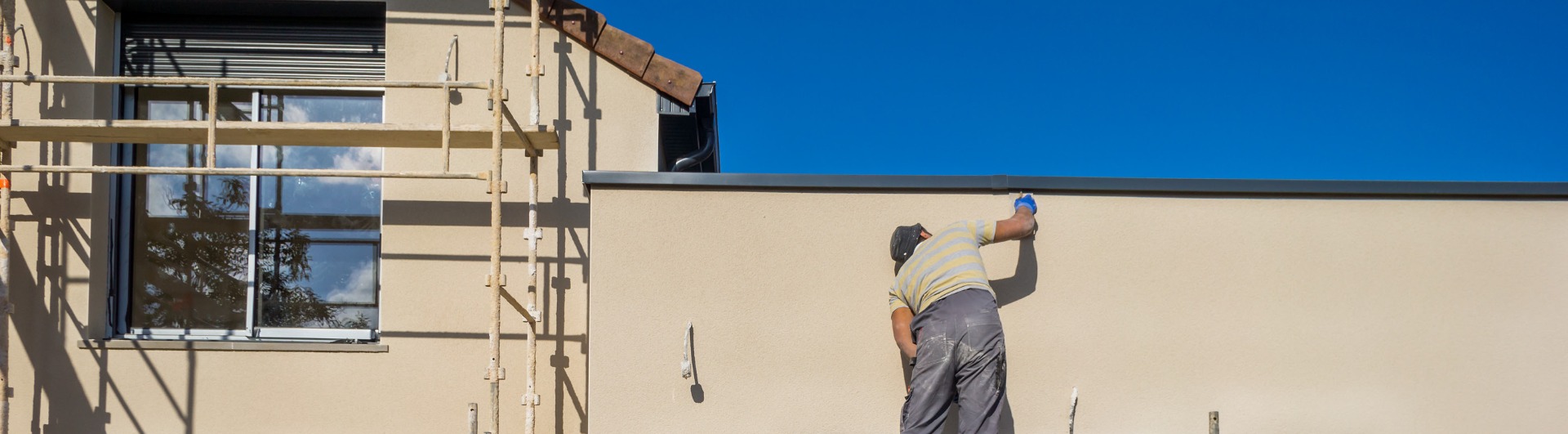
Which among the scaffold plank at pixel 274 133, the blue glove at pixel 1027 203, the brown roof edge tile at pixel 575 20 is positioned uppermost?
the brown roof edge tile at pixel 575 20

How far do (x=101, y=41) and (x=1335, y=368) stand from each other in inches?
242

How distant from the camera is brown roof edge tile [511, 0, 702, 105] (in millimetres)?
5082

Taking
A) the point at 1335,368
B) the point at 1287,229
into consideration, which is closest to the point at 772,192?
the point at 1287,229

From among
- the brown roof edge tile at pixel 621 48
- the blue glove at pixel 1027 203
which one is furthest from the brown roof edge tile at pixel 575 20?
the blue glove at pixel 1027 203

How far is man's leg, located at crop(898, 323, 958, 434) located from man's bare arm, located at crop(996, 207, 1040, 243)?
51cm

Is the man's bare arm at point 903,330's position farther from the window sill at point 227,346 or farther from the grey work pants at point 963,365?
the window sill at point 227,346

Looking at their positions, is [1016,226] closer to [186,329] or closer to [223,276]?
[223,276]

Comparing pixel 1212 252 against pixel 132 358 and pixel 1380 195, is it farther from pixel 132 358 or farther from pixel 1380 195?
pixel 132 358

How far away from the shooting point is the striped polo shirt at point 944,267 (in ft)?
13.3

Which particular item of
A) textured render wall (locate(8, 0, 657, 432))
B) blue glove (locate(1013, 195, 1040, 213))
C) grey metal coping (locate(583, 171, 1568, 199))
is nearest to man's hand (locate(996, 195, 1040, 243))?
blue glove (locate(1013, 195, 1040, 213))

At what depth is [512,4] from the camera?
5223mm

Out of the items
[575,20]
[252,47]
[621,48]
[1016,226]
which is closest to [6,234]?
[252,47]

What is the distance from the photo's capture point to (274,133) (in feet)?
14.9

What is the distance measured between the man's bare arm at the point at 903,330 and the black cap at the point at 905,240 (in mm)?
231
